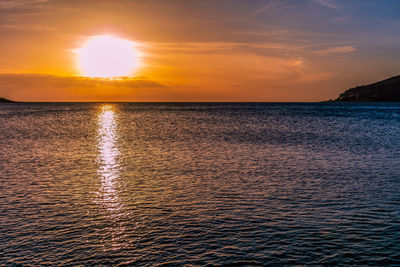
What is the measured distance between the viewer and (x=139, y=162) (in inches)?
1304

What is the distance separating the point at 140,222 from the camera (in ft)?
53.1

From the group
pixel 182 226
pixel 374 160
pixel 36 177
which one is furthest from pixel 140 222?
pixel 374 160

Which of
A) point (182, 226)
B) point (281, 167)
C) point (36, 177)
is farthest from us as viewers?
point (281, 167)

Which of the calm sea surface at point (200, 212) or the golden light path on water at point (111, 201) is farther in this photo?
the golden light path on water at point (111, 201)

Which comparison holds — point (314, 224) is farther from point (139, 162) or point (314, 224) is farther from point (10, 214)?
point (139, 162)

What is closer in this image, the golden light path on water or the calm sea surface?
the calm sea surface

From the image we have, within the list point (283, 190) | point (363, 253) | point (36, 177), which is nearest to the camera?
point (363, 253)

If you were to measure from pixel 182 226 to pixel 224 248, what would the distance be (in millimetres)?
2915

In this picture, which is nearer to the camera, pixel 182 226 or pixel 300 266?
pixel 300 266

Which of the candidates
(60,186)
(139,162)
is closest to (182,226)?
(60,186)

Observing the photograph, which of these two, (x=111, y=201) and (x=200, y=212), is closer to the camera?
(x=200, y=212)

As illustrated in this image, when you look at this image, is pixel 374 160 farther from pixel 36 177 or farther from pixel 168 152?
pixel 36 177

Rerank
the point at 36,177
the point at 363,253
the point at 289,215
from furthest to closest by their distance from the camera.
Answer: the point at 36,177, the point at 289,215, the point at 363,253

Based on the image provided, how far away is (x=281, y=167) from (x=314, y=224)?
14.0 meters
